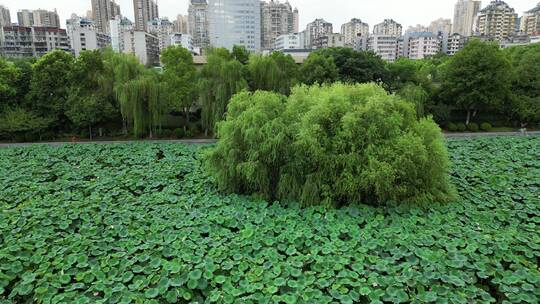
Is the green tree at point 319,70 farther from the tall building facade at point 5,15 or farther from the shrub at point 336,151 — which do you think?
the tall building facade at point 5,15

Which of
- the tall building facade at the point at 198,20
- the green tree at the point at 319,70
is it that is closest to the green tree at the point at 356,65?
the green tree at the point at 319,70

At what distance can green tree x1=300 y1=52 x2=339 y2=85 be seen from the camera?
66.4 feet

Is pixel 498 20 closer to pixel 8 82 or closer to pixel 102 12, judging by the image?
pixel 8 82

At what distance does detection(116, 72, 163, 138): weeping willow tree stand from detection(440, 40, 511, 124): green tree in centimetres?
1686

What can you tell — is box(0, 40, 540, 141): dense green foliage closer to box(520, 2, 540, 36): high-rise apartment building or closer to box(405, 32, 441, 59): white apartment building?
box(405, 32, 441, 59): white apartment building

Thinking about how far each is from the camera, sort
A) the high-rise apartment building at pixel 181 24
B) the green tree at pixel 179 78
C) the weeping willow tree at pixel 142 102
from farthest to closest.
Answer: the high-rise apartment building at pixel 181 24 < the green tree at pixel 179 78 < the weeping willow tree at pixel 142 102

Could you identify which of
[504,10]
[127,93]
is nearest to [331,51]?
[127,93]

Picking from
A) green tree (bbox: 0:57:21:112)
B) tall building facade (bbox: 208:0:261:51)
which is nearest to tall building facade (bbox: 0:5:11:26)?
tall building facade (bbox: 208:0:261:51)

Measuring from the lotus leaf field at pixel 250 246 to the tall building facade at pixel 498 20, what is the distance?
77.8 metres

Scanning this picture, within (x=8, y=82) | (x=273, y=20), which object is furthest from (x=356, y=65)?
(x=273, y=20)

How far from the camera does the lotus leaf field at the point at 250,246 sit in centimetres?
548

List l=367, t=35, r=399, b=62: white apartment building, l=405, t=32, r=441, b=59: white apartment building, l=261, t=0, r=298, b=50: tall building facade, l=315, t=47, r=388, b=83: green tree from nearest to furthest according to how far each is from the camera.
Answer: l=315, t=47, r=388, b=83: green tree, l=405, t=32, r=441, b=59: white apartment building, l=367, t=35, r=399, b=62: white apartment building, l=261, t=0, r=298, b=50: tall building facade

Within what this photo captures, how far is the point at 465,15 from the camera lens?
101 meters

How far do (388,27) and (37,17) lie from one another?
81873mm
